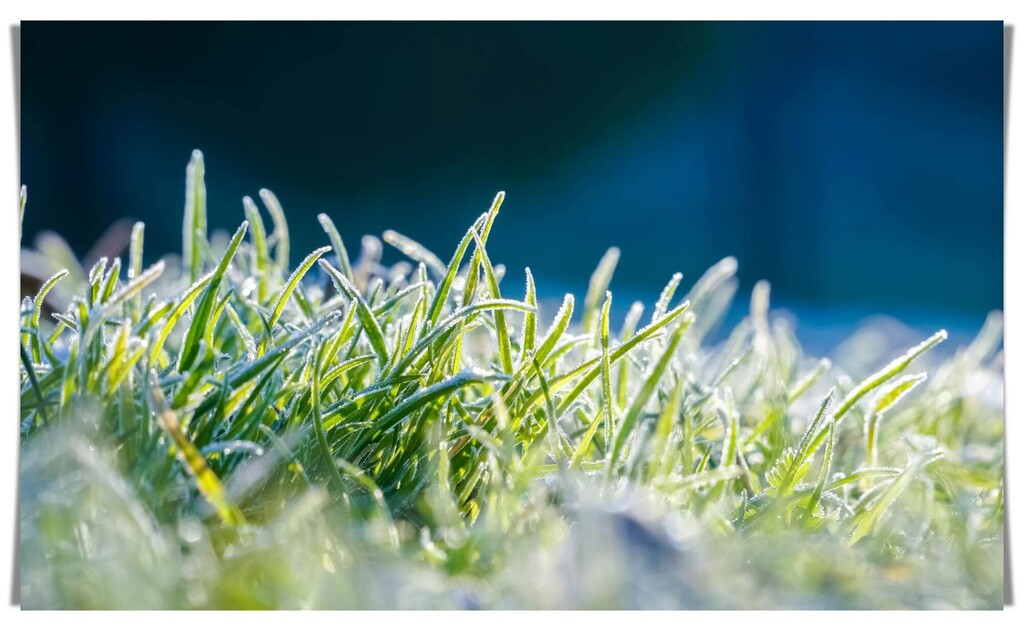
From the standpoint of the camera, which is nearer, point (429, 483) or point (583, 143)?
point (429, 483)

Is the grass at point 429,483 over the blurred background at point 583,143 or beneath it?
beneath

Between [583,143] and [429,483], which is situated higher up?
[583,143]

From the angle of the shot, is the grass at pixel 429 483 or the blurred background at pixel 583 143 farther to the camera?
the blurred background at pixel 583 143

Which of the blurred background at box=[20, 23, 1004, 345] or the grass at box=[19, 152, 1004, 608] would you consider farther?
the blurred background at box=[20, 23, 1004, 345]

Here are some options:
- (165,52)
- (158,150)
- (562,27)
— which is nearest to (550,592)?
(562,27)
